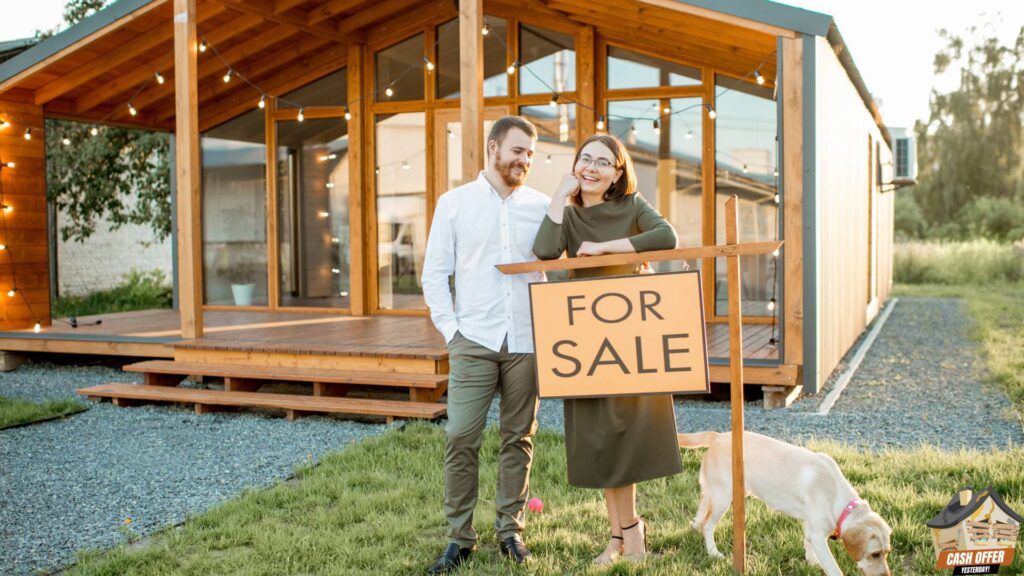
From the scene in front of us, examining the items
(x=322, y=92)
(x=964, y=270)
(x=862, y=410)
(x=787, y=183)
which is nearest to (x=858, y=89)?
(x=787, y=183)

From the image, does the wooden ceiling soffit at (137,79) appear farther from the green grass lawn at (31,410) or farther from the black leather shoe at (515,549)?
the black leather shoe at (515,549)

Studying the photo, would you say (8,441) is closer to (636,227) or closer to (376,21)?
(636,227)

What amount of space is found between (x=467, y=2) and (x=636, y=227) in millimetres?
3540

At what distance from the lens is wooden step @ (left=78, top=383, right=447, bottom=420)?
5398 millimetres

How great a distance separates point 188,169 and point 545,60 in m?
3.59

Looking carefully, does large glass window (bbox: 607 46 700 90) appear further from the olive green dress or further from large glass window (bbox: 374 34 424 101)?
the olive green dress

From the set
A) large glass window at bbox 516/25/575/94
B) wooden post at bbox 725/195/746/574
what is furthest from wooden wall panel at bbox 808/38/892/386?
wooden post at bbox 725/195/746/574

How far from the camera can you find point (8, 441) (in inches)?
201

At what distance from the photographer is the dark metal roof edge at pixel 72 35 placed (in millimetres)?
7059

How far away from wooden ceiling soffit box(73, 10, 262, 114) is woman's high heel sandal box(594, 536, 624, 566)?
21.7 ft

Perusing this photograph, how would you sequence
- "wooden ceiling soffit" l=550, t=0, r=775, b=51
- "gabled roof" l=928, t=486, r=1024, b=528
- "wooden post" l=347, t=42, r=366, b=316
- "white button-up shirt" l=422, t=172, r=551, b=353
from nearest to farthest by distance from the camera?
"gabled roof" l=928, t=486, r=1024, b=528 → "white button-up shirt" l=422, t=172, r=551, b=353 → "wooden ceiling soffit" l=550, t=0, r=775, b=51 → "wooden post" l=347, t=42, r=366, b=316

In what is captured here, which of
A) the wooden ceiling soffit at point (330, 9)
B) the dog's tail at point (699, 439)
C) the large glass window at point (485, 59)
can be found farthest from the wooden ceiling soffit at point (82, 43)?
the dog's tail at point (699, 439)

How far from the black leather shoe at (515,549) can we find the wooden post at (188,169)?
14.5ft

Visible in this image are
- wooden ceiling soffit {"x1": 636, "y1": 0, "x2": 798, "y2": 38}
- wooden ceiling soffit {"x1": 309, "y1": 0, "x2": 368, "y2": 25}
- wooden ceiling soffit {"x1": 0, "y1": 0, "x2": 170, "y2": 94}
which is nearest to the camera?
wooden ceiling soffit {"x1": 636, "y1": 0, "x2": 798, "y2": 38}
